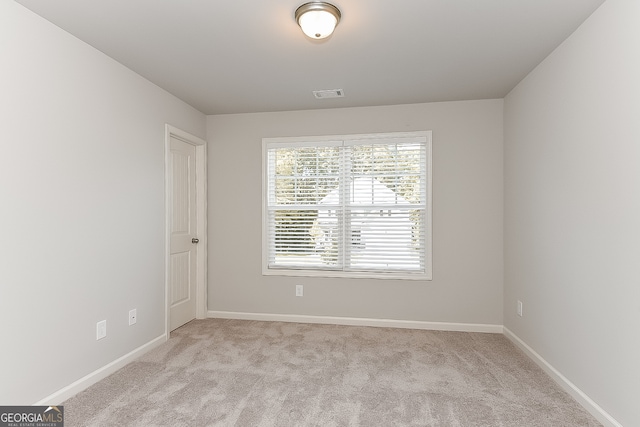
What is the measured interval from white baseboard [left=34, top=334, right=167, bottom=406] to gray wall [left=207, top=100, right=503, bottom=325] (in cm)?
125

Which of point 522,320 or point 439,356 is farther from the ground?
point 522,320

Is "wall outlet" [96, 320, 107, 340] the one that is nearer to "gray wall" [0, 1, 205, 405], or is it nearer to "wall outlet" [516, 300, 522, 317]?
"gray wall" [0, 1, 205, 405]

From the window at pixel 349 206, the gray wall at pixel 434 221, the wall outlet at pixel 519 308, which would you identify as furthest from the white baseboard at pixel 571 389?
the window at pixel 349 206

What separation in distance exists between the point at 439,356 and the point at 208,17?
3.21 meters

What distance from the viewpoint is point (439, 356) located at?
3234mm

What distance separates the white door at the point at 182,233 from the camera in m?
3.93

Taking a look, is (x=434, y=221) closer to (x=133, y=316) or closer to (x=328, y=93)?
(x=328, y=93)

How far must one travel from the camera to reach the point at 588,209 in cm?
233

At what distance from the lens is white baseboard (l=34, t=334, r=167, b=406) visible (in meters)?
2.38

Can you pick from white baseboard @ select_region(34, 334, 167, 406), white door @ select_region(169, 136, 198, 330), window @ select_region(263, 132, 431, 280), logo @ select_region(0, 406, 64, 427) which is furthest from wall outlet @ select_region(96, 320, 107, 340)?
window @ select_region(263, 132, 431, 280)

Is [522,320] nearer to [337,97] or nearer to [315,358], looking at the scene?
[315,358]

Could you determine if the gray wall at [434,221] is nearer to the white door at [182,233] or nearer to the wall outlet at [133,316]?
the white door at [182,233]

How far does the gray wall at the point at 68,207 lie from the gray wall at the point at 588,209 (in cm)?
342

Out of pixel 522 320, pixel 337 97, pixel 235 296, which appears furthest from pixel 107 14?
pixel 522 320
